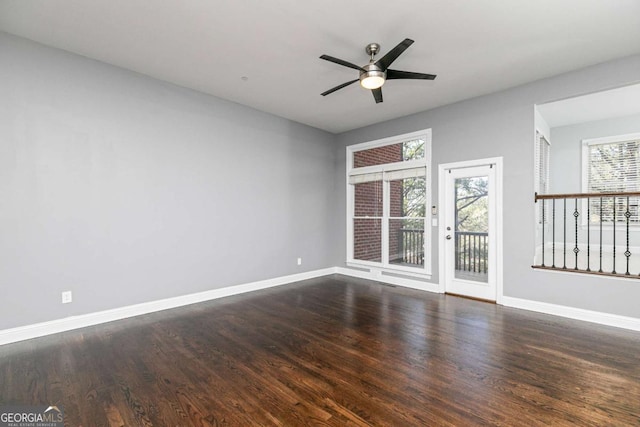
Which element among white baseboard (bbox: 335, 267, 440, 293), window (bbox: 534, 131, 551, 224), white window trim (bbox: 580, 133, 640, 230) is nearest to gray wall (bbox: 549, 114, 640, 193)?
white window trim (bbox: 580, 133, 640, 230)

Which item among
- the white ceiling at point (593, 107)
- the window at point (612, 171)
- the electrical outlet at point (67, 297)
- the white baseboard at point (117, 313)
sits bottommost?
the white baseboard at point (117, 313)

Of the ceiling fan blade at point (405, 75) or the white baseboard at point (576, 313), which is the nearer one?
the ceiling fan blade at point (405, 75)

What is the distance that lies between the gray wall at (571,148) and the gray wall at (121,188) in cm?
556

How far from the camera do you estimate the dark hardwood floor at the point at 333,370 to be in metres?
1.94

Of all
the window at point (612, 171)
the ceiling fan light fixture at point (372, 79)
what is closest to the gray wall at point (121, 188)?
the ceiling fan light fixture at point (372, 79)

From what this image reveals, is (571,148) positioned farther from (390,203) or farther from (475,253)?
→ (390,203)

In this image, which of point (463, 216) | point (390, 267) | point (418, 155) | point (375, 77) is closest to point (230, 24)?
point (375, 77)

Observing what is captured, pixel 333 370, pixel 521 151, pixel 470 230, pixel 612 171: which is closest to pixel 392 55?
pixel 521 151

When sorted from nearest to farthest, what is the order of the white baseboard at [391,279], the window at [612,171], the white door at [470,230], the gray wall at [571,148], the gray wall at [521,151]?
the gray wall at [521,151] → the white door at [470,230] → the white baseboard at [391,279] → the window at [612,171] → the gray wall at [571,148]

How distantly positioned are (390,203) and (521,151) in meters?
2.32

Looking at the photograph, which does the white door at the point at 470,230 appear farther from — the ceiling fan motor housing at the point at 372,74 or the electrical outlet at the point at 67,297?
the electrical outlet at the point at 67,297

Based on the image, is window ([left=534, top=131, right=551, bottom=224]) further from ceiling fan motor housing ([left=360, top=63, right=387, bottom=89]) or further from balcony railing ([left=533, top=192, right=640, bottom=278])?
ceiling fan motor housing ([left=360, top=63, right=387, bottom=89])

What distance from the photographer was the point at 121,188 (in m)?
3.70

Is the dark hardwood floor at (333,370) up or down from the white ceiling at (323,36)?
down
